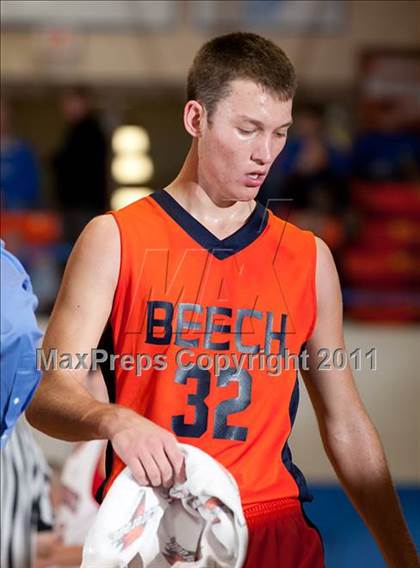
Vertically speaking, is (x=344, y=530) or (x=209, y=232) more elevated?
(x=209, y=232)

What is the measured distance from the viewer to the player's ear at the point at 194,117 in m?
1.96

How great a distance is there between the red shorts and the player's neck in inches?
18.6

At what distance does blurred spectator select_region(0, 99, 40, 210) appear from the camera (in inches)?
211

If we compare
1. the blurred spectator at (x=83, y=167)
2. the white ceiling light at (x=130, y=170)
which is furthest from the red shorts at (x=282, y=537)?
the white ceiling light at (x=130, y=170)

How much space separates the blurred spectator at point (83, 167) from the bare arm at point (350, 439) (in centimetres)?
137

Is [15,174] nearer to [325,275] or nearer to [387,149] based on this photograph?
[387,149]

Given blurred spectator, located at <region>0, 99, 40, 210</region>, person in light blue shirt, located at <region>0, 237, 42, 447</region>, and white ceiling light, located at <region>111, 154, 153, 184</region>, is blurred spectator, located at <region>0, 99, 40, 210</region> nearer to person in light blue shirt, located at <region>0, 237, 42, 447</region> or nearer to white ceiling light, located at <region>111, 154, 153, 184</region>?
white ceiling light, located at <region>111, 154, 153, 184</region>

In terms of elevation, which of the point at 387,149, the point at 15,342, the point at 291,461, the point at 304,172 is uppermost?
the point at 387,149

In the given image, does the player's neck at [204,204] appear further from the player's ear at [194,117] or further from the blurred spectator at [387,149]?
the blurred spectator at [387,149]

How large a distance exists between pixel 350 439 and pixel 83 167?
5.98 ft

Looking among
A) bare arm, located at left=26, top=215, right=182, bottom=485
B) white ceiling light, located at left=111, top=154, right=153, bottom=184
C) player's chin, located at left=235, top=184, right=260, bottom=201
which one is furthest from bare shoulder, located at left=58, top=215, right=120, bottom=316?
white ceiling light, located at left=111, top=154, right=153, bottom=184

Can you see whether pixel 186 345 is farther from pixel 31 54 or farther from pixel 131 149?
pixel 31 54

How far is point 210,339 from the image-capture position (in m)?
2.02

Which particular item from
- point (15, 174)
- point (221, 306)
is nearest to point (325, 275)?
point (221, 306)
